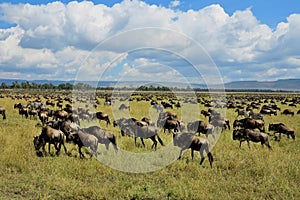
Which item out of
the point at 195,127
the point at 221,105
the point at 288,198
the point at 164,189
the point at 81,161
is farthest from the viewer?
the point at 221,105

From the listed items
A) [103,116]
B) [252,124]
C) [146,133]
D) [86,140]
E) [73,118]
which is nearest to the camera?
[86,140]

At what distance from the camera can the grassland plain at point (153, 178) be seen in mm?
8609

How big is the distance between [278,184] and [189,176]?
2.86 m

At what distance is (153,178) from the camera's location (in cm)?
1020

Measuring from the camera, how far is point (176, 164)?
11.6 meters

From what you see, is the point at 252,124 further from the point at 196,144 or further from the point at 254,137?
the point at 196,144

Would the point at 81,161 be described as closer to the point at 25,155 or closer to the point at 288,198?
the point at 25,155

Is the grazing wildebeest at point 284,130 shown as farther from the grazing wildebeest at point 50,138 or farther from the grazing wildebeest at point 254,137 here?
the grazing wildebeest at point 50,138

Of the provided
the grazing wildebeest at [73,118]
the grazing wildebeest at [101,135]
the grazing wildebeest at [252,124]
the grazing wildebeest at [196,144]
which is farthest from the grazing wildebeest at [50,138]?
the grazing wildebeest at [252,124]

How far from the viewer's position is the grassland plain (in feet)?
28.2

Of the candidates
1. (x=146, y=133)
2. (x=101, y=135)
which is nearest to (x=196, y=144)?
(x=146, y=133)

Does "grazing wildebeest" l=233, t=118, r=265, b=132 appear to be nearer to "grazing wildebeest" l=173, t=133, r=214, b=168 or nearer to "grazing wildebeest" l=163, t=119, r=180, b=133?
"grazing wildebeest" l=163, t=119, r=180, b=133

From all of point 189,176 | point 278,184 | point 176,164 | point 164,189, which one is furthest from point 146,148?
point 278,184

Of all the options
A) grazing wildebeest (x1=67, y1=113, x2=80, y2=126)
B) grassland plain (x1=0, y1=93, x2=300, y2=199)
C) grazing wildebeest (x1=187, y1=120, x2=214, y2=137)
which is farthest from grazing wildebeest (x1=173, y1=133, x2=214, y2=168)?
grazing wildebeest (x1=67, y1=113, x2=80, y2=126)
